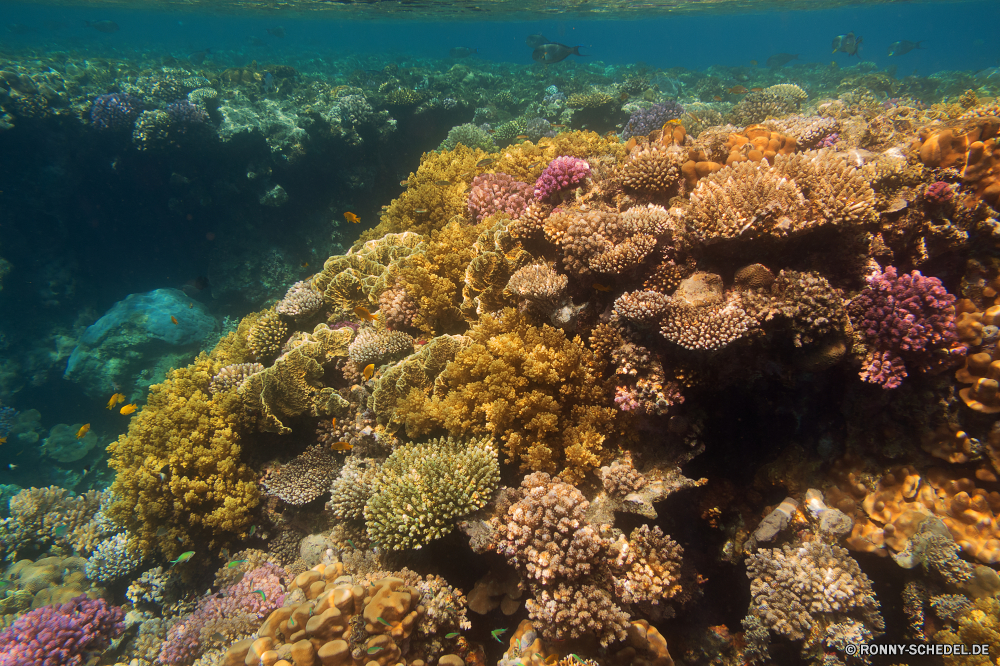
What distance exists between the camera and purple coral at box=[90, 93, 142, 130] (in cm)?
1280

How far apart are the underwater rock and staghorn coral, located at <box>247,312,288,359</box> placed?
8128 millimetres

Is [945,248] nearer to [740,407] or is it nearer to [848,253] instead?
[848,253]

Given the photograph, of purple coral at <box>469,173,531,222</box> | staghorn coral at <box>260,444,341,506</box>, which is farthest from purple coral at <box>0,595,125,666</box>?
purple coral at <box>469,173,531,222</box>

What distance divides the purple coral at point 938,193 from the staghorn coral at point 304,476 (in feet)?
24.1

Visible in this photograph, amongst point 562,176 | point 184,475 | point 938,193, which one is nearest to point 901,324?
point 938,193

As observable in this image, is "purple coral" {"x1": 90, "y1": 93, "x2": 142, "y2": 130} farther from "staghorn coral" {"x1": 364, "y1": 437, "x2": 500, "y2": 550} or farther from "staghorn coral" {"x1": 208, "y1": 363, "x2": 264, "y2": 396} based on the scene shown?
"staghorn coral" {"x1": 364, "y1": 437, "x2": 500, "y2": 550}

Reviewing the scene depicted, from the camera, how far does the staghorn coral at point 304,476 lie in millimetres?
5488

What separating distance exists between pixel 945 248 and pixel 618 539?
432cm

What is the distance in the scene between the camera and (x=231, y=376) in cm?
629

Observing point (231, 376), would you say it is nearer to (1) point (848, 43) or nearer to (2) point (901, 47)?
(1) point (848, 43)

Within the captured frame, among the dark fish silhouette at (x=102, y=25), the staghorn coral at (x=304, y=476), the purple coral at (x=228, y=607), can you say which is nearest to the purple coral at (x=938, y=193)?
the staghorn coral at (x=304, y=476)

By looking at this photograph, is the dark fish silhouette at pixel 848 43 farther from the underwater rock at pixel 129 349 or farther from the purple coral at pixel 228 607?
the underwater rock at pixel 129 349

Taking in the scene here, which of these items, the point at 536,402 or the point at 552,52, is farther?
the point at 552,52

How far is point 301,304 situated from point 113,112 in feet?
41.2
